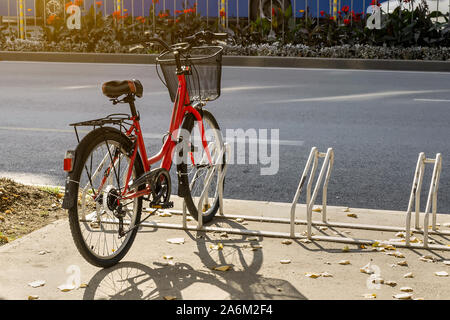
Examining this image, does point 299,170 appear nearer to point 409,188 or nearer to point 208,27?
point 409,188

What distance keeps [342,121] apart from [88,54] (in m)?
9.11

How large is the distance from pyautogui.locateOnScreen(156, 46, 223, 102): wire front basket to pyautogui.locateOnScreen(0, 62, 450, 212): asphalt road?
5.29 ft

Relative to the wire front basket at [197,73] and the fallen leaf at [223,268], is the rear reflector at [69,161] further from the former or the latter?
the wire front basket at [197,73]

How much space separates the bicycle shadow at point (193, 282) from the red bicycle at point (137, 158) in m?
→ 0.18

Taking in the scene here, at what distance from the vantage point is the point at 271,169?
7.76 metres

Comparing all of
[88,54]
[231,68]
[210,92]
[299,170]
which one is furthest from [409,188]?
[88,54]

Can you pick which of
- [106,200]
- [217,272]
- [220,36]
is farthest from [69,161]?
[220,36]

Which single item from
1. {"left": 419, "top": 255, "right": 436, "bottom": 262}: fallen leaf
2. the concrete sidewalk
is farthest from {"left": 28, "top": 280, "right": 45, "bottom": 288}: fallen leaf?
{"left": 419, "top": 255, "right": 436, "bottom": 262}: fallen leaf

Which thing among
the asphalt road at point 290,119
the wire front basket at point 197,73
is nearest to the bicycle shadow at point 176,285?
the wire front basket at point 197,73

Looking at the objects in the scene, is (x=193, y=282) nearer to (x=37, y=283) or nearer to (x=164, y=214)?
(x=37, y=283)

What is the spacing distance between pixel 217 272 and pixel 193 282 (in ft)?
0.77

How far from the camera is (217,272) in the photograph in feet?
15.1

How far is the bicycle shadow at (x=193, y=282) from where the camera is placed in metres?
4.23
